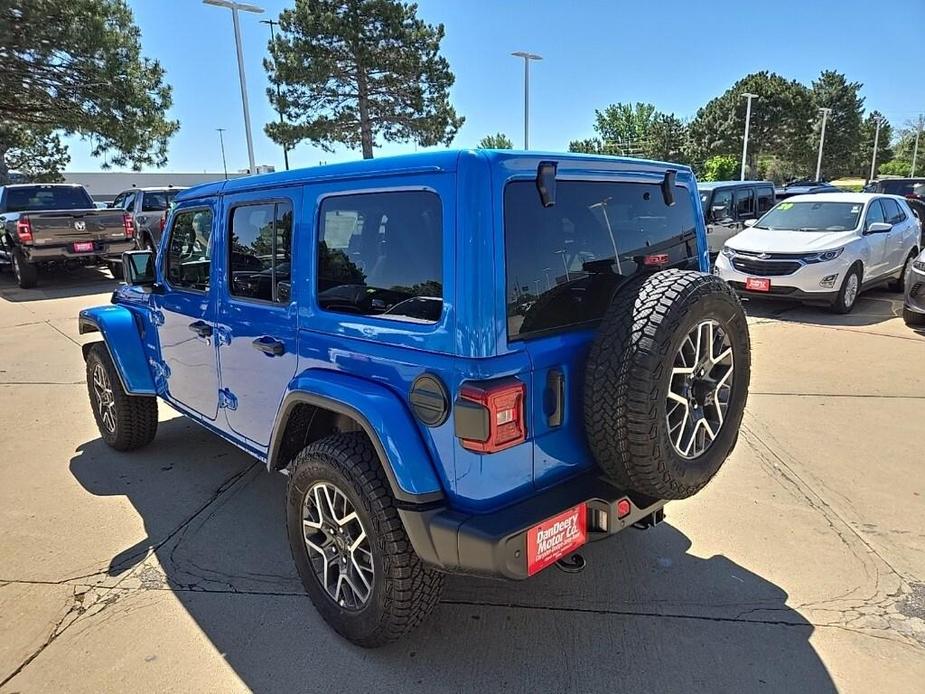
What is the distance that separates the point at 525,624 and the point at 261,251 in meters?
2.06

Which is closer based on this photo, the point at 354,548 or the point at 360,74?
the point at 354,548

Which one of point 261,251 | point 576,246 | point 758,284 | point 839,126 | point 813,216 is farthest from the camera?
point 839,126

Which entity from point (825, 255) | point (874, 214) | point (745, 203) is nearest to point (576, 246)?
point (825, 255)

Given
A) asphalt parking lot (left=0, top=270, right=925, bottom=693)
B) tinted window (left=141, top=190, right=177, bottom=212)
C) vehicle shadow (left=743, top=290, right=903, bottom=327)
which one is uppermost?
tinted window (left=141, top=190, right=177, bottom=212)

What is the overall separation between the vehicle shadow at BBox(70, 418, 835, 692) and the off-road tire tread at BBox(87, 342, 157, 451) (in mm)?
1052

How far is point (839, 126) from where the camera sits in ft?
180

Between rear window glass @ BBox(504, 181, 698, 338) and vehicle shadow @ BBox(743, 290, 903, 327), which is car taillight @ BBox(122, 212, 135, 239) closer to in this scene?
vehicle shadow @ BBox(743, 290, 903, 327)

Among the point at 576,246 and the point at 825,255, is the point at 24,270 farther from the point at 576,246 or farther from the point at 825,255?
the point at 825,255

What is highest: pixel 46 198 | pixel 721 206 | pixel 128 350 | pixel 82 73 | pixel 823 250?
pixel 82 73

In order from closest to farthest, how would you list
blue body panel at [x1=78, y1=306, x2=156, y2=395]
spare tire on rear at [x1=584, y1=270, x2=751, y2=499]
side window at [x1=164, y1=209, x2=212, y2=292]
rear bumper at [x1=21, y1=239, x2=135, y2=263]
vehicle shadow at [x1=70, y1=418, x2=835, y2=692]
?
spare tire on rear at [x1=584, y1=270, x2=751, y2=499]
vehicle shadow at [x1=70, y1=418, x2=835, y2=692]
side window at [x1=164, y1=209, x2=212, y2=292]
blue body panel at [x1=78, y1=306, x2=156, y2=395]
rear bumper at [x1=21, y1=239, x2=135, y2=263]

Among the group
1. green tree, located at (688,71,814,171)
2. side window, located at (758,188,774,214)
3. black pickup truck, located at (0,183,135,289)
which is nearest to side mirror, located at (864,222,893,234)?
side window, located at (758,188,774,214)

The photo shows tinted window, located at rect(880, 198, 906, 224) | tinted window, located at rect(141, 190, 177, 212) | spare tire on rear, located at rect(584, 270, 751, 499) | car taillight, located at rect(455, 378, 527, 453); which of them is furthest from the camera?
tinted window, located at rect(141, 190, 177, 212)

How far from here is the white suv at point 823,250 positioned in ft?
27.4

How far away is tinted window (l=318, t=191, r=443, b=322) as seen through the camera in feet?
7.16
